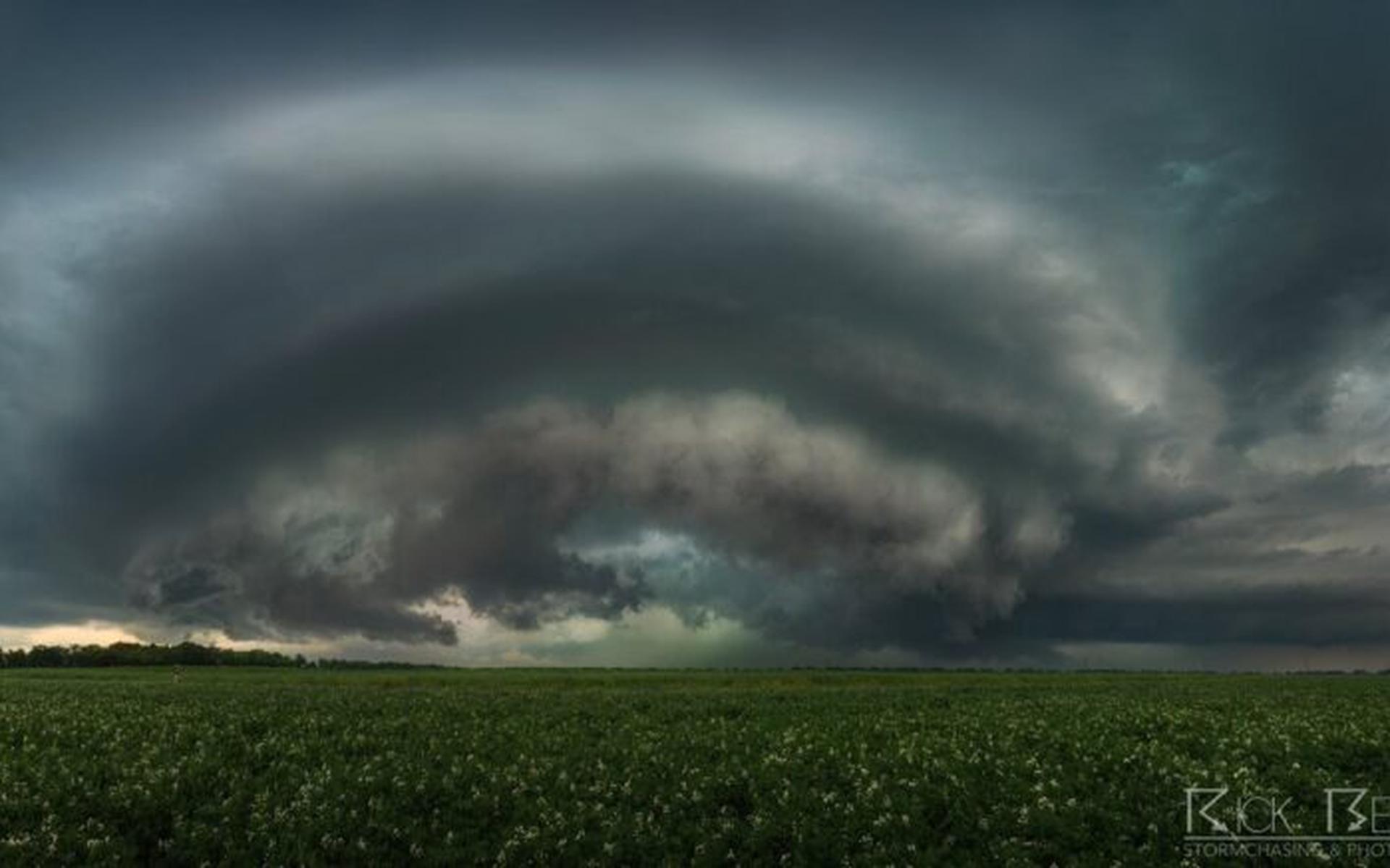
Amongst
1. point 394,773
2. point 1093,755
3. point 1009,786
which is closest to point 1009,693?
point 1093,755

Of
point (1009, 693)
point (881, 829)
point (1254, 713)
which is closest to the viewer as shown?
point (881, 829)

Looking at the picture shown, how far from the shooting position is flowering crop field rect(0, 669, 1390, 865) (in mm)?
18766

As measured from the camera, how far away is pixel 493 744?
27.0 metres

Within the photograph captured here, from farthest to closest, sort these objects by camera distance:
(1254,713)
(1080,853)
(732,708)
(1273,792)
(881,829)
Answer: (732,708) → (1254,713) → (1273,792) → (881,829) → (1080,853)

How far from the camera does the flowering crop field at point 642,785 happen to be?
18766 mm

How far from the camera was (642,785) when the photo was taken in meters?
22.4

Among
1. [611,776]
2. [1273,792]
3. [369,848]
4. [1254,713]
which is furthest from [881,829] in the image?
[1254,713]

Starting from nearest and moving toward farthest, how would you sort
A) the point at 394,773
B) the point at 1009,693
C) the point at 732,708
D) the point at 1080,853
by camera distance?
the point at 1080,853 → the point at 394,773 → the point at 732,708 → the point at 1009,693

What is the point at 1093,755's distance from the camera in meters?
24.3

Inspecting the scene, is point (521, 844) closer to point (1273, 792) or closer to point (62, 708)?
point (1273, 792)

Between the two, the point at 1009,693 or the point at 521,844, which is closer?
the point at 521,844

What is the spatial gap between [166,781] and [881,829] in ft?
53.1

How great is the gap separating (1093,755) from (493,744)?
54.1 ft

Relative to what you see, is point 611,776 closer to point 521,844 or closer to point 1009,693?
point 521,844
